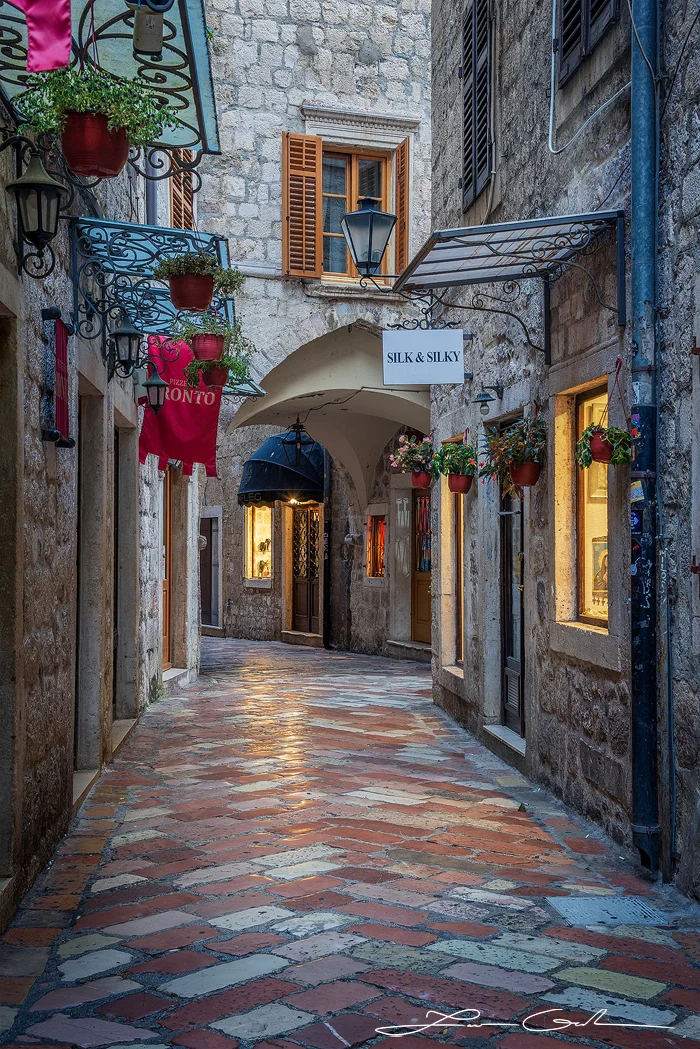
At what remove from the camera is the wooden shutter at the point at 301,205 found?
483 inches

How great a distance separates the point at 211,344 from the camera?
7410mm

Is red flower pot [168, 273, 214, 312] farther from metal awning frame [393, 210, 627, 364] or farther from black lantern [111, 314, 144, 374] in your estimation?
black lantern [111, 314, 144, 374]

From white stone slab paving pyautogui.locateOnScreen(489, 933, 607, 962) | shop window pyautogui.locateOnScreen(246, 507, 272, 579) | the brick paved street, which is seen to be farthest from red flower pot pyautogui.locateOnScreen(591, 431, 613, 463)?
shop window pyautogui.locateOnScreen(246, 507, 272, 579)

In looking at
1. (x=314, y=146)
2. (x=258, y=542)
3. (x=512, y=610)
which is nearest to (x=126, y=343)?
(x=512, y=610)

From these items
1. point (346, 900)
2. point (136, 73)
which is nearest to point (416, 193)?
point (136, 73)

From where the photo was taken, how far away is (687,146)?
172 inches

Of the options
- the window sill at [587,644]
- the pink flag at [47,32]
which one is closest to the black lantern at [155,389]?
the window sill at [587,644]

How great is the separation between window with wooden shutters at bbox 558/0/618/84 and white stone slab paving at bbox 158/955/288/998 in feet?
14.3

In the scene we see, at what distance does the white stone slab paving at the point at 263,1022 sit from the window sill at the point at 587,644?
253 centimetres

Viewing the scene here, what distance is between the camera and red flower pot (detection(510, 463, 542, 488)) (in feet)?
21.3

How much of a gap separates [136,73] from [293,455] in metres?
14.1

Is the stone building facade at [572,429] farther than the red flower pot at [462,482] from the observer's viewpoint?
No

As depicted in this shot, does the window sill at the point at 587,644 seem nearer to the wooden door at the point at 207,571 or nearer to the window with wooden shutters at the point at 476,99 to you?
the window with wooden shutters at the point at 476,99

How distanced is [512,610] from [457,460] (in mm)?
1344
